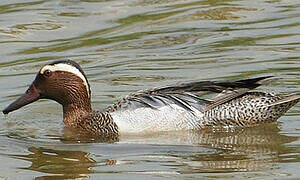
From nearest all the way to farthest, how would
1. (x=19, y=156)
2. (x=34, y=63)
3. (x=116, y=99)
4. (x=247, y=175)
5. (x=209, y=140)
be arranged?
(x=247, y=175) → (x=19, y=156) → (x=209, y=140) → (x=116, y=99) → (x=34, y=63)

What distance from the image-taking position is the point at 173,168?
8.27m

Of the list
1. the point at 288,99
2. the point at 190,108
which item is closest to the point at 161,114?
the point at 190,108

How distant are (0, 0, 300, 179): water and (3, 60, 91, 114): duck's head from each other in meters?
0.30

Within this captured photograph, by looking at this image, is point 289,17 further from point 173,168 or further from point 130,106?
point 173,168

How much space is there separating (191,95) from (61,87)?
4.68ft

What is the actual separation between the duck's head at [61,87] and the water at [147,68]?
302mm

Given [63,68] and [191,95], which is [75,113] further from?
[191,95]

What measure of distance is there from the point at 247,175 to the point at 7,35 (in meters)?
7.63

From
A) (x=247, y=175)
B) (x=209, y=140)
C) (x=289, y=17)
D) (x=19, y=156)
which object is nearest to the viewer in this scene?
(x=247, y=175)

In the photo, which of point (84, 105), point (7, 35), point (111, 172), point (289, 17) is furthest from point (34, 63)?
point (111, 172)

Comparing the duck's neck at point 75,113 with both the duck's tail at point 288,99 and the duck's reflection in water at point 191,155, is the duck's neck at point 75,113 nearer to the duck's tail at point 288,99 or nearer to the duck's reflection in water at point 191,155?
the duck's reflection in water at point 191,155

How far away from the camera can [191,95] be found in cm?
999

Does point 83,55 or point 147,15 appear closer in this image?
point 83,55

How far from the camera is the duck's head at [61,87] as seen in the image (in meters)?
10.3
